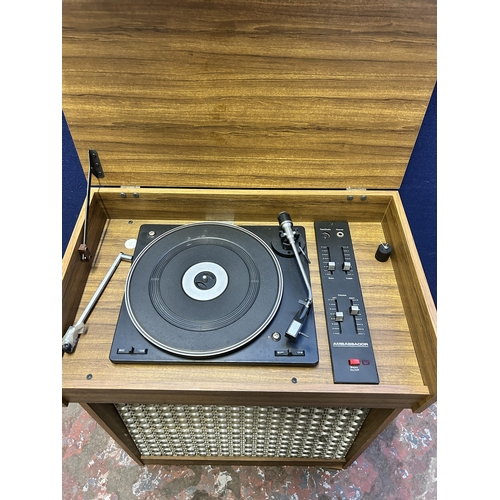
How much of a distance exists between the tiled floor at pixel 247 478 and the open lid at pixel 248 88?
1117 mm

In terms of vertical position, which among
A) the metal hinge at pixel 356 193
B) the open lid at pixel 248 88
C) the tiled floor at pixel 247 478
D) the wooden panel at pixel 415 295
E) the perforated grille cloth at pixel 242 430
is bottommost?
the tiled floor at pixel 247 478

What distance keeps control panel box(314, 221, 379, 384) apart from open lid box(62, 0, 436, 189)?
175 mm

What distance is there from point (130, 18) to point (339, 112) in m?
0.55

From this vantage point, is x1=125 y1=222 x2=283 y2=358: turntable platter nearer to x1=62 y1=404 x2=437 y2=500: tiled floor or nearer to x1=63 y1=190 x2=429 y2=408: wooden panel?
x1=63 y1=190 x2=429 y2=408: wooden panel

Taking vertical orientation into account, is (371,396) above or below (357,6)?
below

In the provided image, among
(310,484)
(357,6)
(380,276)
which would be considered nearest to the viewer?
(357,6)

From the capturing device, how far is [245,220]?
3.96 ft

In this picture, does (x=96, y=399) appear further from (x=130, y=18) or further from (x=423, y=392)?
(x=130, y=18)

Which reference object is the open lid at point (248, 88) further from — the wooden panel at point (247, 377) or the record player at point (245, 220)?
the wooden panel at point (247, 377)

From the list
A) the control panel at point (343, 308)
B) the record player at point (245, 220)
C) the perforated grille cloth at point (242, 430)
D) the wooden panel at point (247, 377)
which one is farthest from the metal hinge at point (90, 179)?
the control panel at point (343, 308)

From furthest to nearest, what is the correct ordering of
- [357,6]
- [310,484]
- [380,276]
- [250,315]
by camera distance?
[310,484] → [380,276] → [250,315] → [357,6]

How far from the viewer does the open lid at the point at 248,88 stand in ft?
2.73

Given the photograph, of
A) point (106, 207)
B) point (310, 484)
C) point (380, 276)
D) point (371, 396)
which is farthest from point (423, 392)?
point (106, 207)

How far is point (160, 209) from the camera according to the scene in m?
1.19
